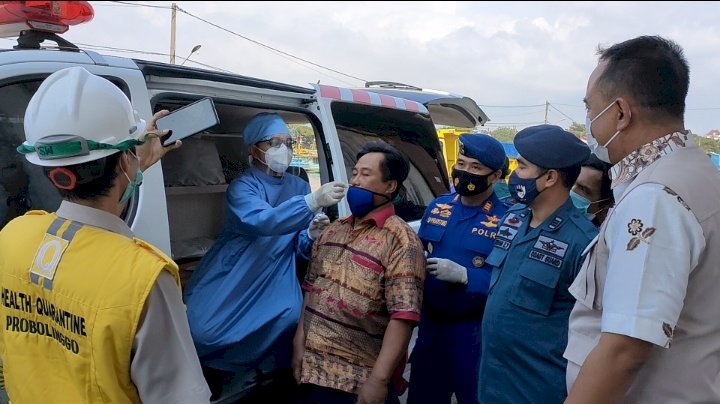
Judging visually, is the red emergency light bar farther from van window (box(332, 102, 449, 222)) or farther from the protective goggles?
van window (box(332, 102, 449, 222))

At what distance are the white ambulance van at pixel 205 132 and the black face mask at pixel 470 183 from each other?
2.30 ft

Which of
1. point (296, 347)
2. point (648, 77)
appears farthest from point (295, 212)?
point (648, 77)

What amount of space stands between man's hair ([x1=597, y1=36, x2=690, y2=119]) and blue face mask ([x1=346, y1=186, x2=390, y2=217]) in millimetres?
1182

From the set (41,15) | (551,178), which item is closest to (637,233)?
(551,178)

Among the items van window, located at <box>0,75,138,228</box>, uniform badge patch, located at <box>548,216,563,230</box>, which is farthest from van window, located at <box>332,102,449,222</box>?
van window, located at <box>0,75,138,228</box>

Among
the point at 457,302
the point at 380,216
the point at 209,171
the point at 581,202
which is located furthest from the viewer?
the point at 209,171

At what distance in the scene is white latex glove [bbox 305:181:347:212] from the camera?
261 cm

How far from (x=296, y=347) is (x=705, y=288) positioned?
160cm

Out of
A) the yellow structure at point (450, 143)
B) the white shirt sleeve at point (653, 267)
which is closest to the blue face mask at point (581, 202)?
the white shirt sleeve at point (653, 267)

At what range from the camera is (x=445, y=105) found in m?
4.28

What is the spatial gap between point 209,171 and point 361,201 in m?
1.73

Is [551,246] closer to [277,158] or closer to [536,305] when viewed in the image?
[536,305]

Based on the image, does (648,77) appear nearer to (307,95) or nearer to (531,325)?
(531,325)

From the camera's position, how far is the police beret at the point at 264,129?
2975mm
